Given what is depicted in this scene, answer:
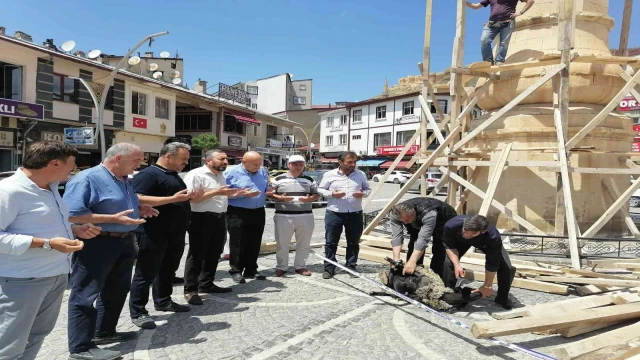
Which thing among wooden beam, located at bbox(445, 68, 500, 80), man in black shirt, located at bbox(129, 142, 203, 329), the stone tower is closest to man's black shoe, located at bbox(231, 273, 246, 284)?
man in black shirt, located at bbox(129, 142, 203, 329)

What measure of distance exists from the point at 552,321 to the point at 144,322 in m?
3.64

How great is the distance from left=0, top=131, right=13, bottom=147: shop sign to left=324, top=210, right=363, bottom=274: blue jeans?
58.9 feet

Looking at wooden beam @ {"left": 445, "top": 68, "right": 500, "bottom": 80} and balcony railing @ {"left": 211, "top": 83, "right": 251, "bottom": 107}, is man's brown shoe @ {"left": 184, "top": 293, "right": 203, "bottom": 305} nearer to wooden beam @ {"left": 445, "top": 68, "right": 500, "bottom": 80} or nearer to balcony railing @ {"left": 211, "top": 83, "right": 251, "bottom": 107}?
wooden beam @ {"left": 445, "top": 68, "right": 500, "bottom": 80}

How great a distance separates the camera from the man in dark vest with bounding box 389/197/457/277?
17.0ft

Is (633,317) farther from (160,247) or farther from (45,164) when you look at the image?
(45,164)

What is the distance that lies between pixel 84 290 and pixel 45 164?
3.77 ft

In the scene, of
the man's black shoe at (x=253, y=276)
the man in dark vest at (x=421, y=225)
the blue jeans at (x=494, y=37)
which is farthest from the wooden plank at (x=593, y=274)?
the blue jeans at (x=494, y=37)

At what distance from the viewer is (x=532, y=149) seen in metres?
8.33

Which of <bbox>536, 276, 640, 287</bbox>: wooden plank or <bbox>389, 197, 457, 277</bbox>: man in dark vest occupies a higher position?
<bbox>389, 197, 457, 277</bbox>: man in dark vest

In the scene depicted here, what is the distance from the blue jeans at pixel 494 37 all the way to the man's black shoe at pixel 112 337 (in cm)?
791

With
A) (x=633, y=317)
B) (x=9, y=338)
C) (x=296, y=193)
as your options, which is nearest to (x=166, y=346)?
(x=9, y=338)

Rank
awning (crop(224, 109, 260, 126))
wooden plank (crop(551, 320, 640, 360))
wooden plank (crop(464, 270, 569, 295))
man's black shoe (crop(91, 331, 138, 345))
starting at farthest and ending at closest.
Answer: awning (crop(224, 109, 260, 126))
wooden plank (crop(464, 270, 569, 295))
man's black shoe (crop(91, 331, 138, 345))
wooden plank (crop(551, 320, 640, 360))

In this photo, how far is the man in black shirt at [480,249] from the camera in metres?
4.80

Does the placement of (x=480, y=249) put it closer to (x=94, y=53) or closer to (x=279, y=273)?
(x=279, y=273)
